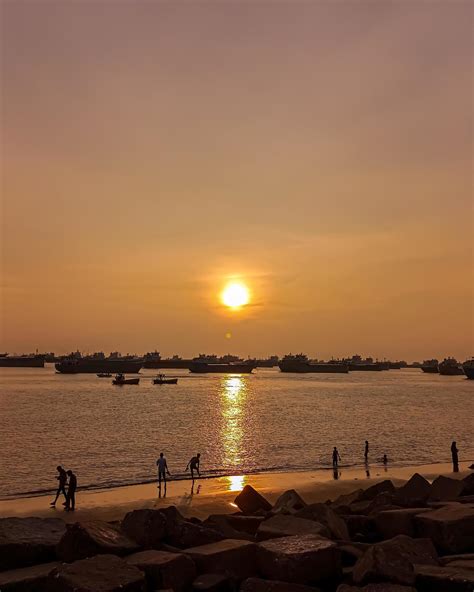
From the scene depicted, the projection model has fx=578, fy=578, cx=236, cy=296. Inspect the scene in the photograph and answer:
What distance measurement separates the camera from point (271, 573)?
8875 mm

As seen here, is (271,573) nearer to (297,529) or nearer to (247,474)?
(297,529)

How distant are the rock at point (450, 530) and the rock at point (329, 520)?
56.1 inches

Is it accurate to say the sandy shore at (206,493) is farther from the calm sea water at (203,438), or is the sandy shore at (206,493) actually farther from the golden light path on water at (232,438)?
the calm sea water at (203,438)

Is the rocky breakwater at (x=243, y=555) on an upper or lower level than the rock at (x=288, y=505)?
upper

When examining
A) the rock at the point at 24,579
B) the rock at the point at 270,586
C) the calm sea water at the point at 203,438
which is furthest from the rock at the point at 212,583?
the calm sea water at the point at 203,438

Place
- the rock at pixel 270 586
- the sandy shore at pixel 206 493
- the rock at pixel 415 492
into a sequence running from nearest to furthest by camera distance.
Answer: the rock at pixel 270 586 → the rock at pixel 415 492 → the sandy shore at pixel 206 493

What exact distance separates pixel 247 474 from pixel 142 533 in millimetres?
18849

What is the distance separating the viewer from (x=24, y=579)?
8.55 m

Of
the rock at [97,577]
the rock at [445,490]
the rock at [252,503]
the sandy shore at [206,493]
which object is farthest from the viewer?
the sandy shore at [206,493]

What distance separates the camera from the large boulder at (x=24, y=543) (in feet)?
31.0

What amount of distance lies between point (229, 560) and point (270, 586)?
1.26 meters

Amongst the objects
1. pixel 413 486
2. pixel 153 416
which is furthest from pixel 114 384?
pixel 413 486

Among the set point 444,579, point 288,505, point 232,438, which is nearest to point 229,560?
point 444,579

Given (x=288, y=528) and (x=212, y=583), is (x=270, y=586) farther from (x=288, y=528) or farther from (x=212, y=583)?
(x=288, y=528)
